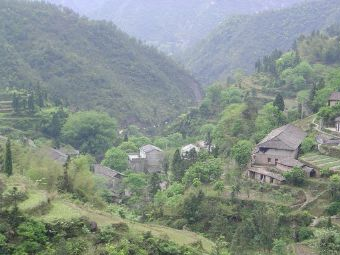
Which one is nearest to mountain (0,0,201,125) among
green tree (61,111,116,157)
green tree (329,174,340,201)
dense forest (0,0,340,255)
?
dense forest (0,0,340,255)

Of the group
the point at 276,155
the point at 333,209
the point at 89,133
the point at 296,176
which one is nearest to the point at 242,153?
the point at 276,155

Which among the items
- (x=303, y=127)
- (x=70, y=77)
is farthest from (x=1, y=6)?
(x=303, y=127)

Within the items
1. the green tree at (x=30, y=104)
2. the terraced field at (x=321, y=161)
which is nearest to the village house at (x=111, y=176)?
the green tree at (x=30, y=104)

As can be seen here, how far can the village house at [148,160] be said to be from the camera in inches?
2030

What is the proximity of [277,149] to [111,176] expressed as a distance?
14.3 metres

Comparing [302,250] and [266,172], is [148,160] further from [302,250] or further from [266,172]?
[302,250]

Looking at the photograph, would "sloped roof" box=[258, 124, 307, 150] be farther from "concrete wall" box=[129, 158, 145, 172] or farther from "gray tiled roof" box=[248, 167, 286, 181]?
"concrete wall" box=[129, 158, 145, 172]

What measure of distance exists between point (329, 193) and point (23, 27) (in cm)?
6824

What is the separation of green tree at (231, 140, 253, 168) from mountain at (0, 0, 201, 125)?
38.8 metres

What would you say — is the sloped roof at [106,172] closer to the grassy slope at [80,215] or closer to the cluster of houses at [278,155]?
the cluster of houses at [278,155]

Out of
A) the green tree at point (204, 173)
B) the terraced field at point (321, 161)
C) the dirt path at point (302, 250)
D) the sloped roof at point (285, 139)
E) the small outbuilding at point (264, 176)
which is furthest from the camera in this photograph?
the sloped roof at point (285, 139)

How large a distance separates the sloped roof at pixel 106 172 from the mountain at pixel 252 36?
79010 mm

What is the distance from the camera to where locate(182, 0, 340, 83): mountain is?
12875cm

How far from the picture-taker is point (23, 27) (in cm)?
8862
